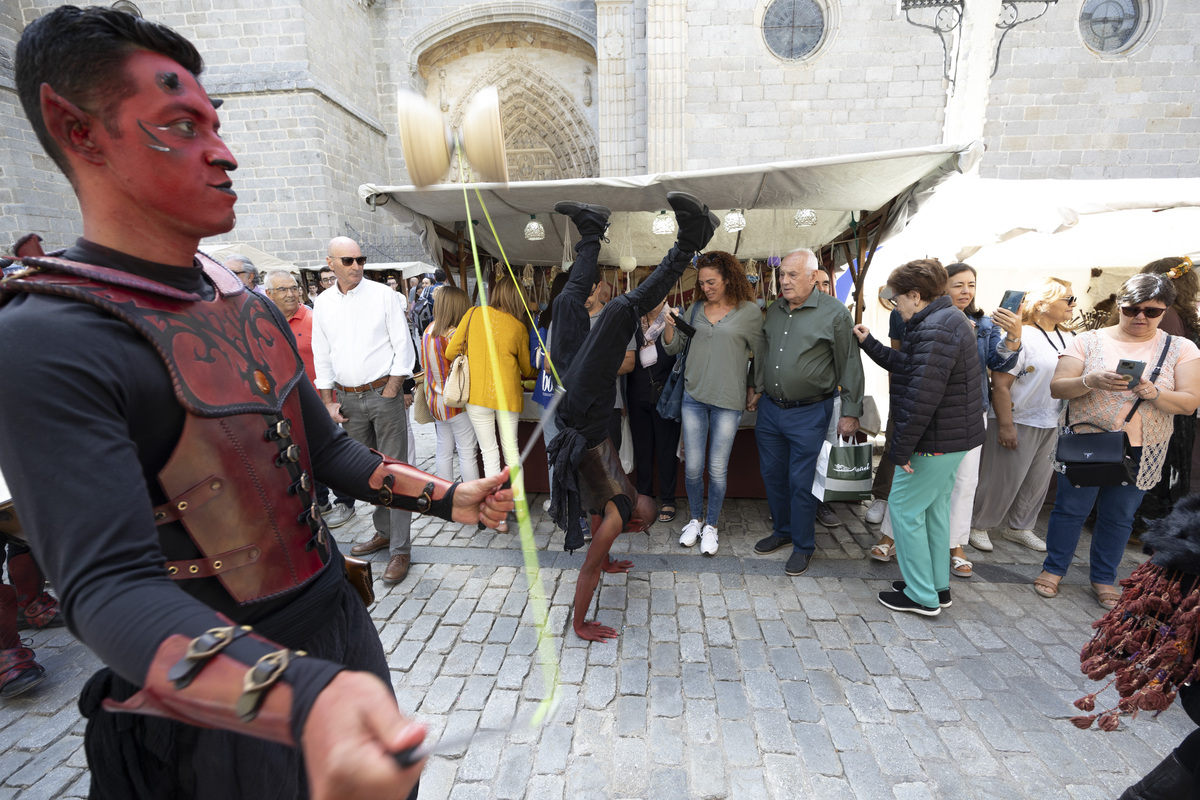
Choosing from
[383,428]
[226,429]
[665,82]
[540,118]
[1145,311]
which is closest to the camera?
[226,429]

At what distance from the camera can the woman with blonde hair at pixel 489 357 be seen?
4.06m

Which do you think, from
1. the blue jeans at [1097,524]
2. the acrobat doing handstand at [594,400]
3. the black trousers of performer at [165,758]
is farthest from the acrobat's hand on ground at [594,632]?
the blue jeans at [1097,524]

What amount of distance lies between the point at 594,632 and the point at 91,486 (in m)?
2.77

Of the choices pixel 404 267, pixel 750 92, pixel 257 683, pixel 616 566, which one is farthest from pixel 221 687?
pixel 404 267

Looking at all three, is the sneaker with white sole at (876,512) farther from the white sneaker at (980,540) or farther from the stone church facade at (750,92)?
the stone church facade at (750,92)

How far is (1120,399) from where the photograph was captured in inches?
121

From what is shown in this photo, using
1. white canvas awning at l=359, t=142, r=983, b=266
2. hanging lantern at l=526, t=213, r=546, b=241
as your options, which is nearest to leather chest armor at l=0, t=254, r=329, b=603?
white canvas awning at l=359, t=142, r=983, b=266

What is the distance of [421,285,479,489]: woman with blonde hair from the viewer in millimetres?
4258

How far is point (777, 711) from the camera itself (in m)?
2.54

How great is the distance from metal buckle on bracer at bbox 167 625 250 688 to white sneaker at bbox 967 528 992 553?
4.82 m

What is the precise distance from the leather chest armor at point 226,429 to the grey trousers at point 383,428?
111 inches

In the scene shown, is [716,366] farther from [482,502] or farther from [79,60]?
[79,60]

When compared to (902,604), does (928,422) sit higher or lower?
higher

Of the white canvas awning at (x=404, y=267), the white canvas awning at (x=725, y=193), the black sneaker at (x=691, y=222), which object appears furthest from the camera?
the white canvas awning at (x=404, y=267)
